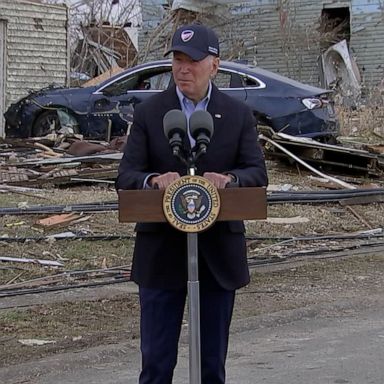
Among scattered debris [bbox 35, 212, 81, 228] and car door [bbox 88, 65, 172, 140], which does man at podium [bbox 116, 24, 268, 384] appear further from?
car door [bbox 88, 65, 172, 140]

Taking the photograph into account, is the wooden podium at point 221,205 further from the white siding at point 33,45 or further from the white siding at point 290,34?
the white siding at point 290,34

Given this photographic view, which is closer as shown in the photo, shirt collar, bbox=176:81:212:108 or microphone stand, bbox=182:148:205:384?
microphone stand, bbox=182:148:205:384

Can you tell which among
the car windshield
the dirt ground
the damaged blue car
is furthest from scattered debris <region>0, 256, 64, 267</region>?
the car windshield

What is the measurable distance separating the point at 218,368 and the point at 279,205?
798 centimetres

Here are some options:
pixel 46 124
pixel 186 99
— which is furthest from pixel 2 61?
pixel 186 99

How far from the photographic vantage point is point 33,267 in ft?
29.1

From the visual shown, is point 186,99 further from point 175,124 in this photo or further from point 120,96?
point 120,96

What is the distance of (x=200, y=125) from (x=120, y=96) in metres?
12.5

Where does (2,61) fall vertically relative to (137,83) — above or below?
above

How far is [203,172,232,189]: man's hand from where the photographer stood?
12.8ft

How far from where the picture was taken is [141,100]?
51.6ft

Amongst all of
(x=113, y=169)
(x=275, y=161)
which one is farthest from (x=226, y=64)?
(x=113, y=169)

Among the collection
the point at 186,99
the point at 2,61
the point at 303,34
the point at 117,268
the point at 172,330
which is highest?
the point at 303,34

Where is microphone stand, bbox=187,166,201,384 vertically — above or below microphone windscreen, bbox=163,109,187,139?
below
